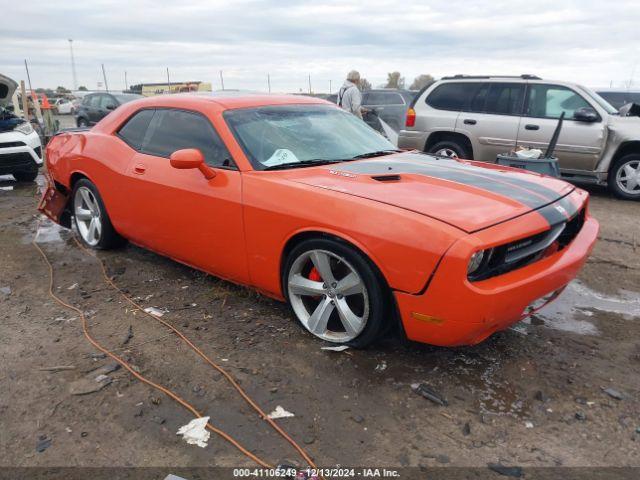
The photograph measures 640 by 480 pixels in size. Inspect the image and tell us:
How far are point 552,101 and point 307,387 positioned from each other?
21.0 ft

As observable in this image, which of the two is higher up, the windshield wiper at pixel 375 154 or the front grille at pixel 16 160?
the windshield wiper at pixel 375 154

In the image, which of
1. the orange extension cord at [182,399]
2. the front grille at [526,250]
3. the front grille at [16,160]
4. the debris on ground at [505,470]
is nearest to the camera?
the debris on ground at [505,470]

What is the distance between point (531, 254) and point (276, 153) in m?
1.73

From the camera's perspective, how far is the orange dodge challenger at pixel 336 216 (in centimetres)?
254

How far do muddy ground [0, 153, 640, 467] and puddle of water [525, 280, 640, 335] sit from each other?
1cm

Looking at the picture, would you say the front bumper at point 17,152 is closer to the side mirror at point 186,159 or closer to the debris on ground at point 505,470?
the side mirror at point 186,159

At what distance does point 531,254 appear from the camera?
2.76 m

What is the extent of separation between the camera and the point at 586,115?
6.99 meters

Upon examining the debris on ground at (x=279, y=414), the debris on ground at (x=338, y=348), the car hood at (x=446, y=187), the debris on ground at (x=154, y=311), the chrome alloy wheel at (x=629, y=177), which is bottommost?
the debris on ground at (x=154, y=311)

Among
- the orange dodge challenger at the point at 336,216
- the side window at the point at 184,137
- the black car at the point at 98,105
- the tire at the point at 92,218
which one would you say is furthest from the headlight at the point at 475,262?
the black car at the point at 98,105

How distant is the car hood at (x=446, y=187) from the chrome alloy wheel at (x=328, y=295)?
0.45 m

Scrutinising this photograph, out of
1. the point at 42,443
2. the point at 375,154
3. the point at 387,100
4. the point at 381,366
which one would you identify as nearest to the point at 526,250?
the point at 381,366

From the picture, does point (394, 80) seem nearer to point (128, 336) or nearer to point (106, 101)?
point (106, 101)

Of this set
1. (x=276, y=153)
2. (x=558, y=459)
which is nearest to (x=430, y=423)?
(x=558, y=459)
